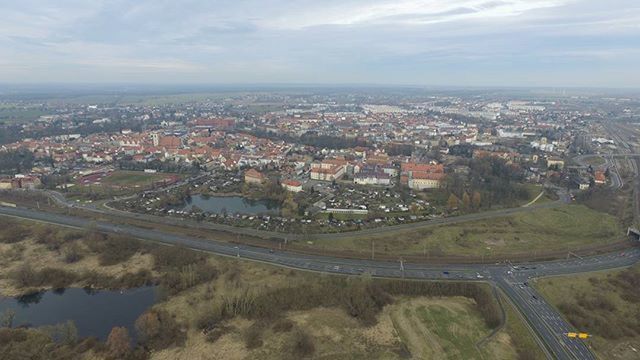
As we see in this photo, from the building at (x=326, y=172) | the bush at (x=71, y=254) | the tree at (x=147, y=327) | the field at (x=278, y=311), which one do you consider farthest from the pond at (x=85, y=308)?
the building at (x=326, y=172)

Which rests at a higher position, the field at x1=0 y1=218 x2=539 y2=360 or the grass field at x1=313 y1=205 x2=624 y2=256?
the grass field at x1=313 y1=205 x2=624 y2=256

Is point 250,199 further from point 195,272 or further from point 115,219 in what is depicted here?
point 195,272

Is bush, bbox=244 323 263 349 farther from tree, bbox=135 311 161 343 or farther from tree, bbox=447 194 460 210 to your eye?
tree, bbox=447 194 460 210

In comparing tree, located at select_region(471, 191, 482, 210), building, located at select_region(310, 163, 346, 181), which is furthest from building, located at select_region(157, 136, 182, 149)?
tree, located at select_region(471, 191, 482, 210)

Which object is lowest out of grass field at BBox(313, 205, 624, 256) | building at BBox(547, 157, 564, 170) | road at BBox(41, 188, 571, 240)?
grass field at BBox(313, 205, 624, 256)

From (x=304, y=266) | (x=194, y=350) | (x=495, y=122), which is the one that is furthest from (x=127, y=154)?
(x=495, y=122)
